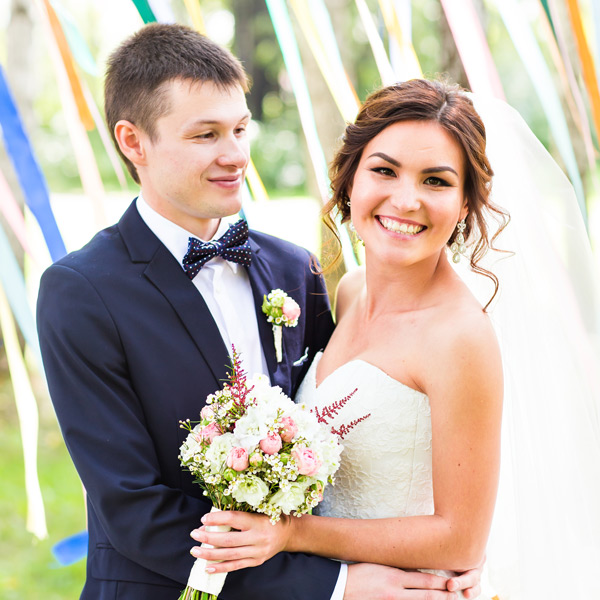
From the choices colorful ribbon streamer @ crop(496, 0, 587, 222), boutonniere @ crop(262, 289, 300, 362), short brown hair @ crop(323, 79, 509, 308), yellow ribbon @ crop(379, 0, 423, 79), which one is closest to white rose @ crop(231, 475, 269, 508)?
boutonniere @ crop(262, 289, 300, 362)

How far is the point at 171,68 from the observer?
115 inches

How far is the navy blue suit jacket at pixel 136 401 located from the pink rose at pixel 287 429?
506 mm

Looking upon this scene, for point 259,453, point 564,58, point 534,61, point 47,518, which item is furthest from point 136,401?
point 47,518

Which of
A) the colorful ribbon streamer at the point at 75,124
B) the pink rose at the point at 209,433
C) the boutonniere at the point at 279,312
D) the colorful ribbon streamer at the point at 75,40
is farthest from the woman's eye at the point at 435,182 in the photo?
the colorful ribbon streamer at the point at 75,40

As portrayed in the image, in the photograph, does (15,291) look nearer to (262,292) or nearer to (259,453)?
(262,292)

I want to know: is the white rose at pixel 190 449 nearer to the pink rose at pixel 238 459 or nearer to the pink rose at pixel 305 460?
the pink rose at pixel 238 459

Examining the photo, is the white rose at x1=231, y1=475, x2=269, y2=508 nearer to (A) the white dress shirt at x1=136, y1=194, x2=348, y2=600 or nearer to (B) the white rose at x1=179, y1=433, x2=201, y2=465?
(B) the white rose at x1=179, y1=433, x2=201, y2=465

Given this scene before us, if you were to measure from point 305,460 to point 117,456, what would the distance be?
0.71 m

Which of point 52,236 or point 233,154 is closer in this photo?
point 233,154

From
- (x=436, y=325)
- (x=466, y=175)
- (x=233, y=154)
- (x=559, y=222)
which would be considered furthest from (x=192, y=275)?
(x=559, y=222)

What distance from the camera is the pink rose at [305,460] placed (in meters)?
2.23

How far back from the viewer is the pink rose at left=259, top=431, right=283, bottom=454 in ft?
7.27

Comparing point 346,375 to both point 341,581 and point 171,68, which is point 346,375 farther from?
point 171,68

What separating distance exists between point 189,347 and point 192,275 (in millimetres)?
291
